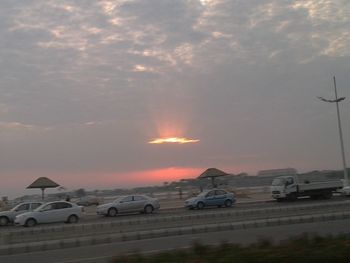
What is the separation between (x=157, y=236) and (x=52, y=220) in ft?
39.2

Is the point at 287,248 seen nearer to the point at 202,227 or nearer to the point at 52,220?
the point at 202,227

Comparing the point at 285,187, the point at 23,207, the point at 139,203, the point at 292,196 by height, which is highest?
the point at 285,187

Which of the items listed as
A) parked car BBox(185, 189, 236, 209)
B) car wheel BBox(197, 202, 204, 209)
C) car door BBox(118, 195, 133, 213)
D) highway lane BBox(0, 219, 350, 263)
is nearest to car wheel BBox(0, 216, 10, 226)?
car door BBox(118, 195, 133, 213)

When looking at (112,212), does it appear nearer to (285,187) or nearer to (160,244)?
(285,187)

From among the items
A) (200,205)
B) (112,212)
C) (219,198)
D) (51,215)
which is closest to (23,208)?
(51,215)

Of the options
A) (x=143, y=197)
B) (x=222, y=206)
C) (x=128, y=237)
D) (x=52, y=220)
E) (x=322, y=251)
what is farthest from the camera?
(x=222, y=206)

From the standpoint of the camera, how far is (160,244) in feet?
58.4

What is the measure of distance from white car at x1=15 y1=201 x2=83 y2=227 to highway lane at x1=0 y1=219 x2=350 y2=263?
12.5 meters

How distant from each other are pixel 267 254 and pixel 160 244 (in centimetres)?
822

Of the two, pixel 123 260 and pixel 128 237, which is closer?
pixel 123 260

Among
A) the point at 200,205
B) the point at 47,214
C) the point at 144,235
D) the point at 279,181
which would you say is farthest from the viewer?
the point at 279,181

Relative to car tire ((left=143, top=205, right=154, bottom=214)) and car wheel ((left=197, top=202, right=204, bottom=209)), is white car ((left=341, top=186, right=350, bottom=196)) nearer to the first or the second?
car wheel ((left=197, top=202, right=204, bottom=209))

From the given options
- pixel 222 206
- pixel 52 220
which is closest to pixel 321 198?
pixel 222 206

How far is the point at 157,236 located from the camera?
67.2 feet
